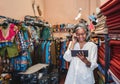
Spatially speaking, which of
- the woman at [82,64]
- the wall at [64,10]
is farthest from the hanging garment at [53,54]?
the wall at [64,10]

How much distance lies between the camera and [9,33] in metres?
3.24

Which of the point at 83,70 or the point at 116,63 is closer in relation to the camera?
the point at 116,63

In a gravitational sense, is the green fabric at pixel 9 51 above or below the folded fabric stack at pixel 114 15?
below

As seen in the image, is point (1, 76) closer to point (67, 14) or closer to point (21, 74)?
point (21, 74)

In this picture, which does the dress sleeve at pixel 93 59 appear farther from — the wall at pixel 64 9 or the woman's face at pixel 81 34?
the wall at pixel 64 9

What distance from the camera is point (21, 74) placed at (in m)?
3.48

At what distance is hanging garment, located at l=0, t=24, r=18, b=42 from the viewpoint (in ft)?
10.3

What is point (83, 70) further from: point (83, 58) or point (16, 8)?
point (16, 8)

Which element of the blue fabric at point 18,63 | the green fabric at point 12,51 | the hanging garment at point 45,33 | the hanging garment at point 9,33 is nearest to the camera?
the hanging garment at point 9,33

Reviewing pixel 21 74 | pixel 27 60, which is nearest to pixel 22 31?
pixel 27 60

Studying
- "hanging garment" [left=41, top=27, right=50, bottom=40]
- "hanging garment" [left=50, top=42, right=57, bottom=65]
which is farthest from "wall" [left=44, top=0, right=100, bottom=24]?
"hanging garment" [left=50, top=42, right=57, bottom=65]

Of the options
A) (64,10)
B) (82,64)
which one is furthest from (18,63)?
(64,10)

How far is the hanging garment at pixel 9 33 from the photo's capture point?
3141 millimetres

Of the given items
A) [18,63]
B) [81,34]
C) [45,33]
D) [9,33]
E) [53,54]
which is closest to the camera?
[81,34]
